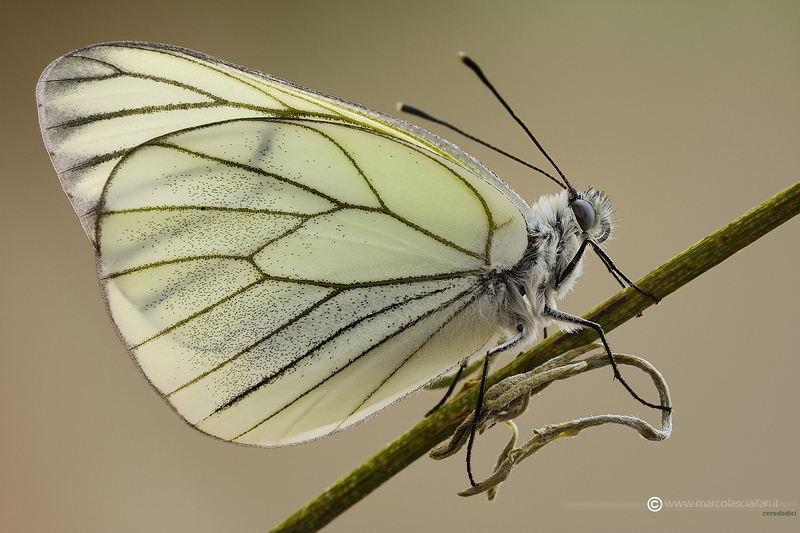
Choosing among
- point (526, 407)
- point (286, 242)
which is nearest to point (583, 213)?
point (526, 407)

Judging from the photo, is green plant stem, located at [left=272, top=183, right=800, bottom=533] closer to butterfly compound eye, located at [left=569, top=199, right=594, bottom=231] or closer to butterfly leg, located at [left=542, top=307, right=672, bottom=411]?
butterfly leg, located at [left=542, top=307, right=672, bottom=411]

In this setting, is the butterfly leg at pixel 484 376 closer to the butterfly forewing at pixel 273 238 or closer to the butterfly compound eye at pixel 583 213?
the butterfly forewing at pixel 273 238

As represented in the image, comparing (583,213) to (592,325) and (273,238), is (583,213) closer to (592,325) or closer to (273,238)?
(592,325)

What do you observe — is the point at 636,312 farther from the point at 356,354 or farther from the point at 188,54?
the point at 188,54

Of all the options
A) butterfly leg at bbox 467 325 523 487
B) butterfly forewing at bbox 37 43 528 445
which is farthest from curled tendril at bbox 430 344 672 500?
butterfly forewing at bbox 37 43 528 445

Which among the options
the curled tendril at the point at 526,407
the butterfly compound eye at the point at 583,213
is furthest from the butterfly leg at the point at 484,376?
the butterfly compound eye at the point at 583,213
